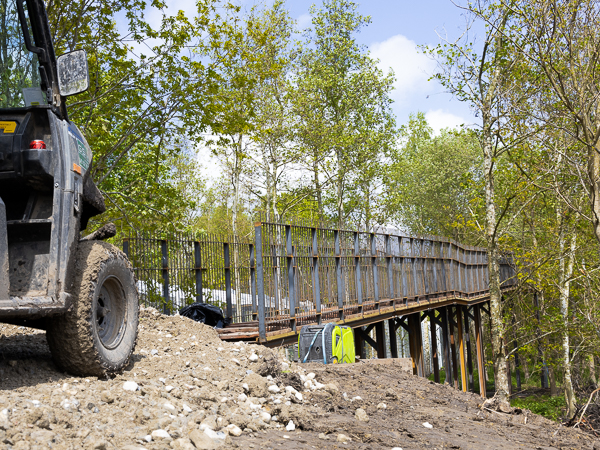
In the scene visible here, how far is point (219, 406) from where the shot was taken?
15.9 feet

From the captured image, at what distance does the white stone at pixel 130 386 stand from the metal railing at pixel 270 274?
4.46 metres

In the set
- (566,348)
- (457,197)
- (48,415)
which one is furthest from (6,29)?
(457,197)

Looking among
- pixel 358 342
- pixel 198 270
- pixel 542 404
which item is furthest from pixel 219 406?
pixel 542 404

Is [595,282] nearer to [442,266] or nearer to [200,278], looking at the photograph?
[442,266]

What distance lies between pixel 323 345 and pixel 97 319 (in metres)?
4.82

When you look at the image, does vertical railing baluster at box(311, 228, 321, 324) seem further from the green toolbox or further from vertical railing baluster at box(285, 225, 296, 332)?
the green toolbox

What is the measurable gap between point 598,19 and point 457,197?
108 feet

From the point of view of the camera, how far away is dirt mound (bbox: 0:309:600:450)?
144 inches

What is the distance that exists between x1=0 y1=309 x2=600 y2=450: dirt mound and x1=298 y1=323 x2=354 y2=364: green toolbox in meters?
0.67

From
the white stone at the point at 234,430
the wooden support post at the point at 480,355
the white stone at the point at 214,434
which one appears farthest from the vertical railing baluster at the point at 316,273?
the wooden support post at the point at 480,355

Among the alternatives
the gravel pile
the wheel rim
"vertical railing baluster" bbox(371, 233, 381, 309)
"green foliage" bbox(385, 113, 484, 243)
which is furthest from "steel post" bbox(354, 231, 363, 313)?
"green foliage" bbox(385, 113, 484, 243)

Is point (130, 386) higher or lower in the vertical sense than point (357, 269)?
lower

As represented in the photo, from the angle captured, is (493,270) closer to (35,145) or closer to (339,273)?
(339,273)

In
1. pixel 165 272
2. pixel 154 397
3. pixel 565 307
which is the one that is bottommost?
pixel 565 307
